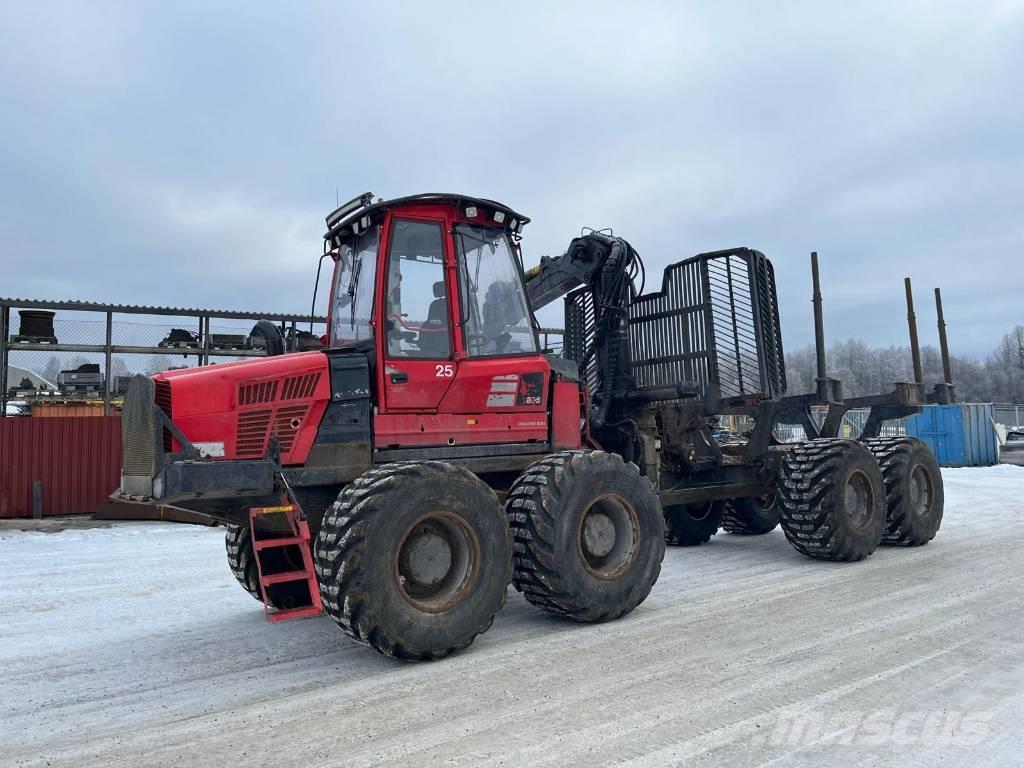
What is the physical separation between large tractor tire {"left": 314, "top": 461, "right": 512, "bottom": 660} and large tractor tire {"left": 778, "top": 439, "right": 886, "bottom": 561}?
437cm

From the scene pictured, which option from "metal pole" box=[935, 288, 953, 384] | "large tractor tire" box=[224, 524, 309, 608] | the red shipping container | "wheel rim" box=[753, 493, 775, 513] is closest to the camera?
"large tractor tire" box=[224, 524, 309, 608]

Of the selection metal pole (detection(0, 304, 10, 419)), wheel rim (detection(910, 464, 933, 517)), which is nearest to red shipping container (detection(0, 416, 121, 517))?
metal pole (detection(0, 304, 10, 419))

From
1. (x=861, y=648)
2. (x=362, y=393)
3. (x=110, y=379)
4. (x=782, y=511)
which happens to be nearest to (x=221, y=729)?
(x=362, y=393)

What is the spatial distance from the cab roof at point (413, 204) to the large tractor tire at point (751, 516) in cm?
595

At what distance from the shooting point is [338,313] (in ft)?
22.5

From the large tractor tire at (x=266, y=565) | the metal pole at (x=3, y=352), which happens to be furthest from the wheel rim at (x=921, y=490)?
the metal pole at (x=3, y=352)

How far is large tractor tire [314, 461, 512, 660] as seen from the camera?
5055 mm

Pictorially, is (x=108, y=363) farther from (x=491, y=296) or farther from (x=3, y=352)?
(x=491, y=296)

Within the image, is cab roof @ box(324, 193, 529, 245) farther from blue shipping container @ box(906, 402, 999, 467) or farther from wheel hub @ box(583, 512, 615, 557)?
blue shipping container @ box(906, 402, 999, 467)

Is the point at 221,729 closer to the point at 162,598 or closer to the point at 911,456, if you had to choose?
the point at 162,598

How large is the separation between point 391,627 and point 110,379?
13461mm

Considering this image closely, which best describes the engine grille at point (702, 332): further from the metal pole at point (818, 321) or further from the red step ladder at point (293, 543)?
the metal pole at point (818, 321)

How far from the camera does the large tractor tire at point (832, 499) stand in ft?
28.3

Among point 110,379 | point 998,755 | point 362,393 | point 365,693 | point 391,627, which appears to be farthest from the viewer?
point 110,379
